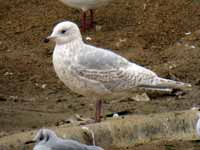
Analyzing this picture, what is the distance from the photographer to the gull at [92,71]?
898cm

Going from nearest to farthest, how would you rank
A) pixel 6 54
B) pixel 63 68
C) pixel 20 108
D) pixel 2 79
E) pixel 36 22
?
pixel 63 68
pixel 20 108
pixel 2 79
pixel 6 54
pixel 36 22

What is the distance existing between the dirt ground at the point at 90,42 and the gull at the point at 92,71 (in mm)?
607

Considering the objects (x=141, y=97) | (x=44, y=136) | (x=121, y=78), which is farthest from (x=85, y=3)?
(x=44, y=136)

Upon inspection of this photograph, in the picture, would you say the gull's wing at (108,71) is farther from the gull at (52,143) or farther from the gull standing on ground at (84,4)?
Result: the gull standing on ground at (84,4)

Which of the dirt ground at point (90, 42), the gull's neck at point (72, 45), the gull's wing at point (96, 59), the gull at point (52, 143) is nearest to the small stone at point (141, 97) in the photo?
the dirt ground at point (90, 42)

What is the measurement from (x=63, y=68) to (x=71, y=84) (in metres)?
0.18

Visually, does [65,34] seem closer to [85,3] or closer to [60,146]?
[60,146]

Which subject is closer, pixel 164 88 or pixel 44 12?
pixel 164 88

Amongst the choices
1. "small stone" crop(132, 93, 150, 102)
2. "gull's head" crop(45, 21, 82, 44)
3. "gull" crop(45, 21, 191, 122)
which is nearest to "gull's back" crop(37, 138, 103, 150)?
"gull" crop(45, 21, 191, 122)

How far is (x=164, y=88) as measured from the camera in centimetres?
938

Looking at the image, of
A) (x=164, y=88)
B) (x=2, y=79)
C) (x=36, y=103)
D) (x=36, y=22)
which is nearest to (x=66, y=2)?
(x=36, y=22)

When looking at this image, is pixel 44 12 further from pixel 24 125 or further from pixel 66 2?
pixel 24 125

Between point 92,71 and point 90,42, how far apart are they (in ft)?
14.5

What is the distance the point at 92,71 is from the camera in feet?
29.6
